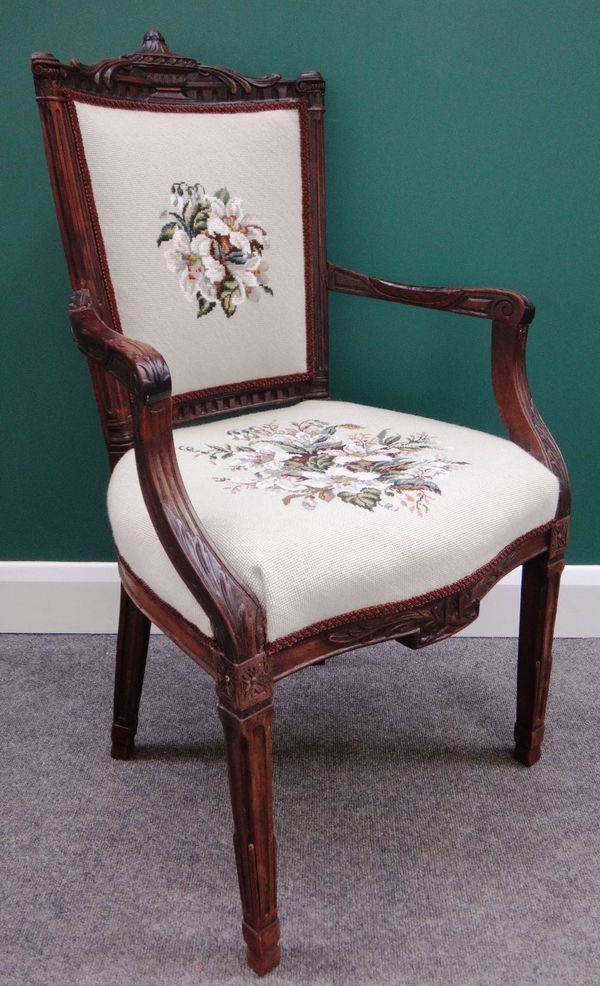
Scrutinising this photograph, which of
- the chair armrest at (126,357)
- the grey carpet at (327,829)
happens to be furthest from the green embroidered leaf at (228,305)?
the grey carpet at (327,829)

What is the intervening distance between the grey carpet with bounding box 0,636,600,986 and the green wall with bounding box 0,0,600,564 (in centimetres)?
39

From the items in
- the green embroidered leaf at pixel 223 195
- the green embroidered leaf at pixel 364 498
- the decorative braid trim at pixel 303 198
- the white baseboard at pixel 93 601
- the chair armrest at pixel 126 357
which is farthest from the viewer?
the white baseboard at pixel 93 601

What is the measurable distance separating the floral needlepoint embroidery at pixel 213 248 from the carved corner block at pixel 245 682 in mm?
620

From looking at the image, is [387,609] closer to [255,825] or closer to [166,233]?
[255,825]

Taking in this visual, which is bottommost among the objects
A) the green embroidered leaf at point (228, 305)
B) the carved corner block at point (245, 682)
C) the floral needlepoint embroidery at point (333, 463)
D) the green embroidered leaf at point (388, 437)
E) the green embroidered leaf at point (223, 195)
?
the carved corner block at point (245, 682)

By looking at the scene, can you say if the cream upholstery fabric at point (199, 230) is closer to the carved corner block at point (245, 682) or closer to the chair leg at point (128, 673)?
the chair leg at point (128, 673)

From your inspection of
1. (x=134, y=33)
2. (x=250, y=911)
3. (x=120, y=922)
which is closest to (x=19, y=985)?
(x=120, y=922)

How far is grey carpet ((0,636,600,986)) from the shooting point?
1059 mm

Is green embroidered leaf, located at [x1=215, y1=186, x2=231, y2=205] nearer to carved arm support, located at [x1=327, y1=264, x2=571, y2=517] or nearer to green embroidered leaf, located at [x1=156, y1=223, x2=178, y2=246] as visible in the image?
green embroidered leaf, located at [x1=156, y1=223, x2=178, y2=246]

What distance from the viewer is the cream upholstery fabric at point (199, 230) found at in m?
1.22

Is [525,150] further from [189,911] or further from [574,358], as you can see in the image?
[189,911]

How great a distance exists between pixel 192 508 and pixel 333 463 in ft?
0.90

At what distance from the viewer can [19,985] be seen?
1.02 m

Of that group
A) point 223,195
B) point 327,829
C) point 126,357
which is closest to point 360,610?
point 126,357
